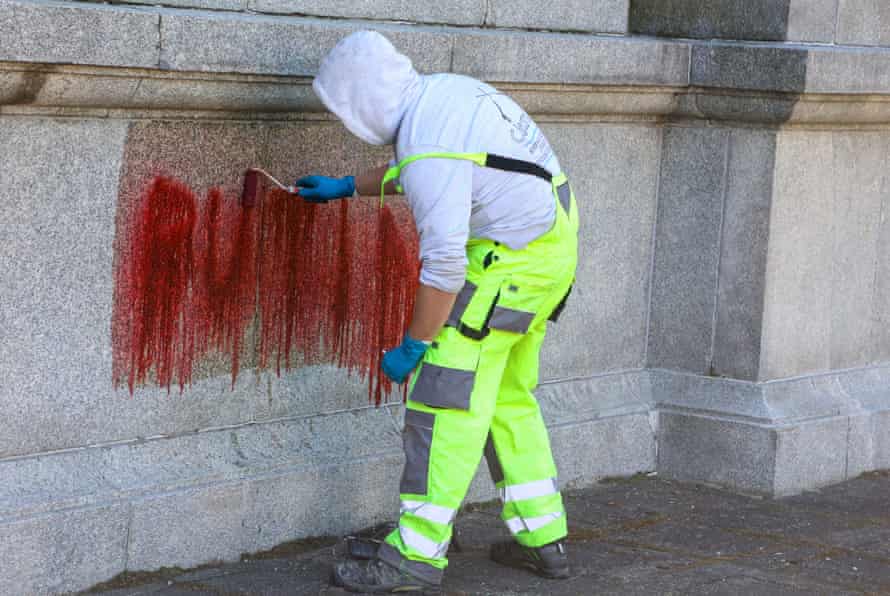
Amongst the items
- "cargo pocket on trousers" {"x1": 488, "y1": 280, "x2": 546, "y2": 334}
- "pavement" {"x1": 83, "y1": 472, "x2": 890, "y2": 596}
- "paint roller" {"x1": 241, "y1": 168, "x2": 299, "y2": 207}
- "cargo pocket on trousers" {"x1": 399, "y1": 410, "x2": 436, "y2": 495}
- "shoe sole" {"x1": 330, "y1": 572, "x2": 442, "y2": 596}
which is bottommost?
"pavement" {"x1": 83, "y1": 472, "x2": 890, "y2": 596}

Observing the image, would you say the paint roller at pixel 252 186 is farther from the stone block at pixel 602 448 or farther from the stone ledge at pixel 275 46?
the stone block at pixel 602 448

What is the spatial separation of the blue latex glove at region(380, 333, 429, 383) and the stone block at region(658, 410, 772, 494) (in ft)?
7.17

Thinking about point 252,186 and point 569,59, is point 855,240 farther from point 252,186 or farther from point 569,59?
point 252,186

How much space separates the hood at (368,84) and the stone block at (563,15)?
4.71 ft

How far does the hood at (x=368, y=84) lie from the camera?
14.9 ft

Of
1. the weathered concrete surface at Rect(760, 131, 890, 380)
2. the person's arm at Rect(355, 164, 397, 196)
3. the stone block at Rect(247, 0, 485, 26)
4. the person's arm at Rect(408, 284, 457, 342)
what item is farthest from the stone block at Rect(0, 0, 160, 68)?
the weathered concrete surface at Rect(760, 131, 890, 380)

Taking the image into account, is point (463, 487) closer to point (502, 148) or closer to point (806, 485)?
point (502, 148)

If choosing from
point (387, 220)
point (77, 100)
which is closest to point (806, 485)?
point (387, 220)

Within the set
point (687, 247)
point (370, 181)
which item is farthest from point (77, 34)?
point (687, 247)

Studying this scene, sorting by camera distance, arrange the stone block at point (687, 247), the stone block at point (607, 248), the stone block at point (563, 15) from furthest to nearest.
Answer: the stone block at point (687, 247) < the stone block at point (607, 248) < the stone block at point (563, 15)

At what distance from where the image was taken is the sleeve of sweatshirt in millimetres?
4496

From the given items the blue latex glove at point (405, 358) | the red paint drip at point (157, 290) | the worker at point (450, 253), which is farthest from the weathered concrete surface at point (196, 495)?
the blue latex glove at point (405, 358)

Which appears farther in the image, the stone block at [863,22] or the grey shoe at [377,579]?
the stone block at [863,22]

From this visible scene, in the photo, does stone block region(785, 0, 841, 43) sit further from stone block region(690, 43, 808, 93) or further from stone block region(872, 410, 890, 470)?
stone block region(872, 410, 890, 470)
